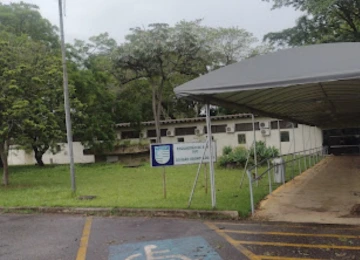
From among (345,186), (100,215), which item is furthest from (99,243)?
(345,186)

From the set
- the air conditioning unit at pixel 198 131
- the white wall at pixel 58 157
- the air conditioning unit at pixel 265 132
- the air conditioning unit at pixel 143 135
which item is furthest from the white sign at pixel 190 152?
the white wall at pixel 58 157

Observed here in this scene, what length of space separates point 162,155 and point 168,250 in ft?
12.2

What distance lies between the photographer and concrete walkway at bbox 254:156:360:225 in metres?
6.86

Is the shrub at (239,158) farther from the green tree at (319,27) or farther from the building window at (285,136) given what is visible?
the building window at (285,136)

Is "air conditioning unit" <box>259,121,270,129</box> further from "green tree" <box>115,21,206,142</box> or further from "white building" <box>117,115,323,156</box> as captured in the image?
"green tree" <box>115,21,206,142</box>

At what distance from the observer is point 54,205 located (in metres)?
8.69

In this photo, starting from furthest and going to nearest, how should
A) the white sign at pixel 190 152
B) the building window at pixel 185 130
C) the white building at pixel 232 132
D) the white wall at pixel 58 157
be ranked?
the white wall at pixel 58 157
the building window at pixel 185 130
the white building at pixel 232 132
the white sign at pixel 190 152

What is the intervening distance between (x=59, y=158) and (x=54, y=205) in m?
22.5

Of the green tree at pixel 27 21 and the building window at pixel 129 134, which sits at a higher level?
the green tree at pixel 27 21

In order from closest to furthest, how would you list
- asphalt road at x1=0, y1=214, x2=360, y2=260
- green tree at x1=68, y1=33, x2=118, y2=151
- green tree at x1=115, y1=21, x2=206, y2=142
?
asphalt road at x1=0, y1=214, x2=360, y2=260
green tree at x1=68, y1=33, x2=118, y2=151
green tree at x1=115, y1=21, x2=206, y2=142

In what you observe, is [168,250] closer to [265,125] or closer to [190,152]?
[190,152]

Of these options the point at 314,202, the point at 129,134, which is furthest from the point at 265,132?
the point at 314,202

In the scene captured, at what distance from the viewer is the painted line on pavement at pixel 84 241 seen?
16.6ft

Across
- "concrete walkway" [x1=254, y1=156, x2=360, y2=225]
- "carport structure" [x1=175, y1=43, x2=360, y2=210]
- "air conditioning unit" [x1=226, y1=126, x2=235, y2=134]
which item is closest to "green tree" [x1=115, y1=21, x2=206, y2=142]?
"air conditioning unit" [x1=226, y1=126, x2=235, y2=134]
